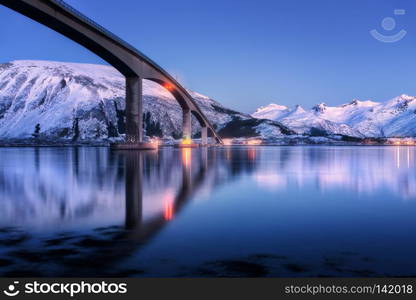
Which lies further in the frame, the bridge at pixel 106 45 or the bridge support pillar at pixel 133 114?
the bridge support pillar at pixel 133 114

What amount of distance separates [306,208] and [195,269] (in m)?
6.99

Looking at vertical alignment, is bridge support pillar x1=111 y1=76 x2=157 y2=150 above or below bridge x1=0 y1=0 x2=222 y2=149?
below

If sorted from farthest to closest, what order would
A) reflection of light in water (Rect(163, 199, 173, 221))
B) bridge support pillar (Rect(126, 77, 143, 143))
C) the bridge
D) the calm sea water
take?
bridge support pillar (Rect(126, 77, 143, 143))
the bridge
reflection of light in water (Rect(163, 199, 173, 221))
the calm sea water

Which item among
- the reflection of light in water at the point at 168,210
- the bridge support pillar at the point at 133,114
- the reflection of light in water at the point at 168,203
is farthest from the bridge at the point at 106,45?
the reflection of light in water at the point at 168,210

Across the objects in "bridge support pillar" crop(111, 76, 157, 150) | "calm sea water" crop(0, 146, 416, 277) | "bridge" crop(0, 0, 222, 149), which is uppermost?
"bridge" crop(0, 0, 222, 149)

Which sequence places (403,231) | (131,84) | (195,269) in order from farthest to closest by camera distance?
(131,84) < (403,231) < (195,269)

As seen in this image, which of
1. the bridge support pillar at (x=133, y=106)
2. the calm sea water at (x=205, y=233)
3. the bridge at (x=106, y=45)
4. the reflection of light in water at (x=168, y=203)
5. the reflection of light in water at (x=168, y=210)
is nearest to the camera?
the calm sea water at (x=205, y=233)

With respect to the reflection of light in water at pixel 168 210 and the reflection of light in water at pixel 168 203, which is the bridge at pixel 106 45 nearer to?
the reflection of light in water at pixel 168 203

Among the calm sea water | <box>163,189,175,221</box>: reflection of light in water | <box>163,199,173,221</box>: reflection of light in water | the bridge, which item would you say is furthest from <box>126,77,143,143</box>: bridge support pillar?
<box>163,199,173,221</box>: reflection of light in water

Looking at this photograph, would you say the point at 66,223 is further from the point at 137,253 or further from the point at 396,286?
the point at 396,286

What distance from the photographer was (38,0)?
43219 mm

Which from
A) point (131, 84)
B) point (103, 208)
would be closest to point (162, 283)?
point (103, 208)

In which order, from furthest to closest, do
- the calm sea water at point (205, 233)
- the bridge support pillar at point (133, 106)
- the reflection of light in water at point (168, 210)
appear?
1. the bridge support pillar at point (133, 106)
2. the reflection of light in water at point (168, 210)
3. the calm sea water at point (205, 233)

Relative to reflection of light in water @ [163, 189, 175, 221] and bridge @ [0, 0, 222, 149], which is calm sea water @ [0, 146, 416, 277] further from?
bridge @ [0, 0, 222, 149]
